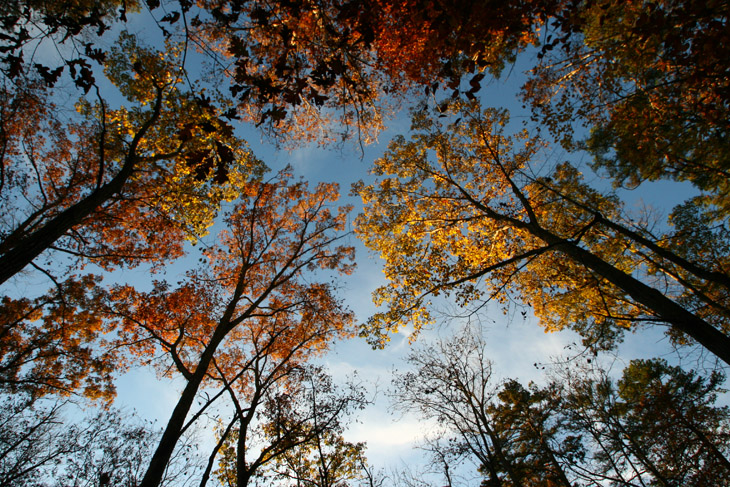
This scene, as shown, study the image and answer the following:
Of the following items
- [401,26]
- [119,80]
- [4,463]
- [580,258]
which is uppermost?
[119,80]

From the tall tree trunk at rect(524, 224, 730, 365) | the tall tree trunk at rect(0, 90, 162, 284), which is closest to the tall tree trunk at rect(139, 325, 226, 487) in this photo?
the tall tree trunk at rect(0, 90, 162, 284)

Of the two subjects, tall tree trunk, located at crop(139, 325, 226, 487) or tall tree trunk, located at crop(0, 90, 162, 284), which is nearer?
tall tree trunk, located at crop(0, 90, 162, 284)

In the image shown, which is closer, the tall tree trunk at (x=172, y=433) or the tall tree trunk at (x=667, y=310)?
the tall tree trunk at (x=667, y=310)

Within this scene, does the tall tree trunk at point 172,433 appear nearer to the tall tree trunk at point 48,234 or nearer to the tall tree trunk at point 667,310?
the tall tree trunk at point 48,234

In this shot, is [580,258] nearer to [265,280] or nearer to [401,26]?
[401,26]

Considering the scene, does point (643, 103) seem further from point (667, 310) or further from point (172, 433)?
point (172, 433)

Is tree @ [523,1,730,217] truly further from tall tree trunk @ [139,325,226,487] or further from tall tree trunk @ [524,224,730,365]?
tall tree trunk @ [139,325,226,487]

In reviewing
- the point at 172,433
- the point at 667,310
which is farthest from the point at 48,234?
the point at 667,310

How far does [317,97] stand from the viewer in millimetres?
2805

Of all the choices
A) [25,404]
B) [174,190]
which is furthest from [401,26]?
[25,404]

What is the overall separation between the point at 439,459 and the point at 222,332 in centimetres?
1184

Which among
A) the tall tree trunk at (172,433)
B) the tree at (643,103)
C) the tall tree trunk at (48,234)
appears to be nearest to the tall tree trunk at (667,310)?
the tree at (643,103)

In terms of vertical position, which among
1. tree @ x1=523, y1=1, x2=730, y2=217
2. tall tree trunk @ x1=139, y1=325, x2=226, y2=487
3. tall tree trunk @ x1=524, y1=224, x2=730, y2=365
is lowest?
tall tree trunk @ x1=139, y1=325, x2=226, y2=487

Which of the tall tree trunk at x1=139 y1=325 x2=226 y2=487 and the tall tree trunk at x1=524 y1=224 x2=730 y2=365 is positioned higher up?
the tall tree trunk at x1=524 y1=224 x2=730 y2=365
